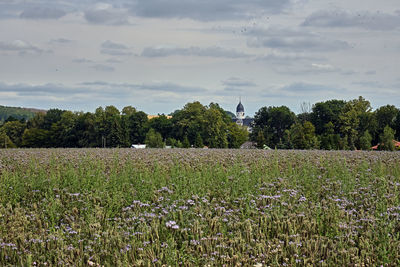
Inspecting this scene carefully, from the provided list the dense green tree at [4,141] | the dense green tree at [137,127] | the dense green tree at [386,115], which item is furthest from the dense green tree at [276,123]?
the dense green tree at [4,141]

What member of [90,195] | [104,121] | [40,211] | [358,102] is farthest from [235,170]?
[104,121]

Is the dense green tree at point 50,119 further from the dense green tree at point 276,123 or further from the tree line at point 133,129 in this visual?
the dense green tree at point 276,123

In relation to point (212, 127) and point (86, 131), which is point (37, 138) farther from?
point (212, 127)

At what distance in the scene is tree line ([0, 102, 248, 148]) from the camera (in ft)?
243

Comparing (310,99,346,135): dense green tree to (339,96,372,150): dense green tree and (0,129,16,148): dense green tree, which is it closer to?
(339,96,372,150): dense green tree

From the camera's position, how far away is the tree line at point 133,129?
74188 mm

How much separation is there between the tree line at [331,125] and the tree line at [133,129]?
6961mm

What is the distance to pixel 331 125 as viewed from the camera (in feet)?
226

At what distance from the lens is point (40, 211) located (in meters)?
7.93

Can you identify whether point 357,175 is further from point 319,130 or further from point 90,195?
point 319,130

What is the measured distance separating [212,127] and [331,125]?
19371 millimetres

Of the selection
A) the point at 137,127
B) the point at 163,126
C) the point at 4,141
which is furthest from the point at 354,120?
the point at 4,141

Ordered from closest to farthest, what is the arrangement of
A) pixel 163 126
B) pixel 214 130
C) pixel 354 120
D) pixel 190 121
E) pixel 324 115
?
pixel 354 120, pixel 214 130, pixel 324 115, pixel 190 121, pixel 163 126

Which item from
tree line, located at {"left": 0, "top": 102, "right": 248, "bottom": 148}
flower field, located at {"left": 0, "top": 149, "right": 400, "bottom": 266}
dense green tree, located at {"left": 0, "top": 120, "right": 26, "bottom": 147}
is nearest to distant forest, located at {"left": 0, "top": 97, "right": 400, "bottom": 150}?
tree line, located at {"left": 0, "top": 102, "right": 248, "bottom": 148}
